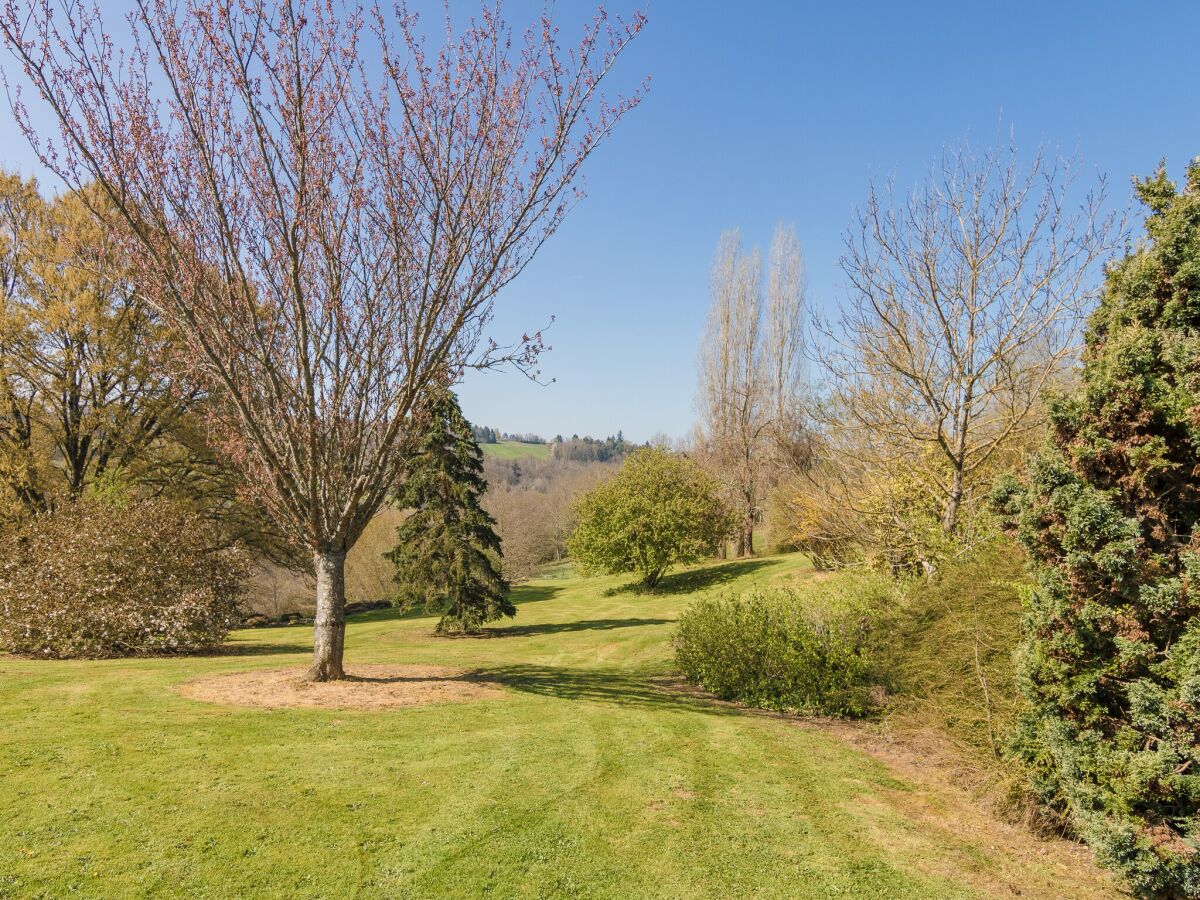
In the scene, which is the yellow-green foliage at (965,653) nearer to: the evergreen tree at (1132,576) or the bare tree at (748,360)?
the evergreen tree at (1132,576)

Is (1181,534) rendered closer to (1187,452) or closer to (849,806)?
(1187,452)

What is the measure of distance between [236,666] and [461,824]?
6997 mm

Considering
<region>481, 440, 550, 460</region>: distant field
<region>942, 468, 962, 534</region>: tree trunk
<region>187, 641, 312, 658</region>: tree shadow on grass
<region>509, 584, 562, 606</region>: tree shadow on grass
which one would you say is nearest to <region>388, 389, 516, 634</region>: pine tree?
<region>187, 641, 312, 658</region>: tree shadow on grass

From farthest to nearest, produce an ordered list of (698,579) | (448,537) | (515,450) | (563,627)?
(515,450)
(698,579)
(563,627)
(448,537)

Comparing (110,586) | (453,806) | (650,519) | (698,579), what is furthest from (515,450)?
(453,806)

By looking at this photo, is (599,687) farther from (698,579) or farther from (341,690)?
(698,579)

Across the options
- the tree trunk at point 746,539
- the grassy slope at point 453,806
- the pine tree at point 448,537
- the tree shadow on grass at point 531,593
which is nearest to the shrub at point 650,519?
the tree shadow on grass at point 531,593

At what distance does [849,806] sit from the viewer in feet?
16.2

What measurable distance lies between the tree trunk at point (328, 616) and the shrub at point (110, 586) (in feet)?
17.1

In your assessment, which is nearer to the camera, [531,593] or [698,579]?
[698,579]

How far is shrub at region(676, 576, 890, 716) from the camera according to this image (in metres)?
7.82

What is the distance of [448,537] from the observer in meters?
16.8

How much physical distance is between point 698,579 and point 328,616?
18.3 m

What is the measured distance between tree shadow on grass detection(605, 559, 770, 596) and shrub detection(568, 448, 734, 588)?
528 mm
